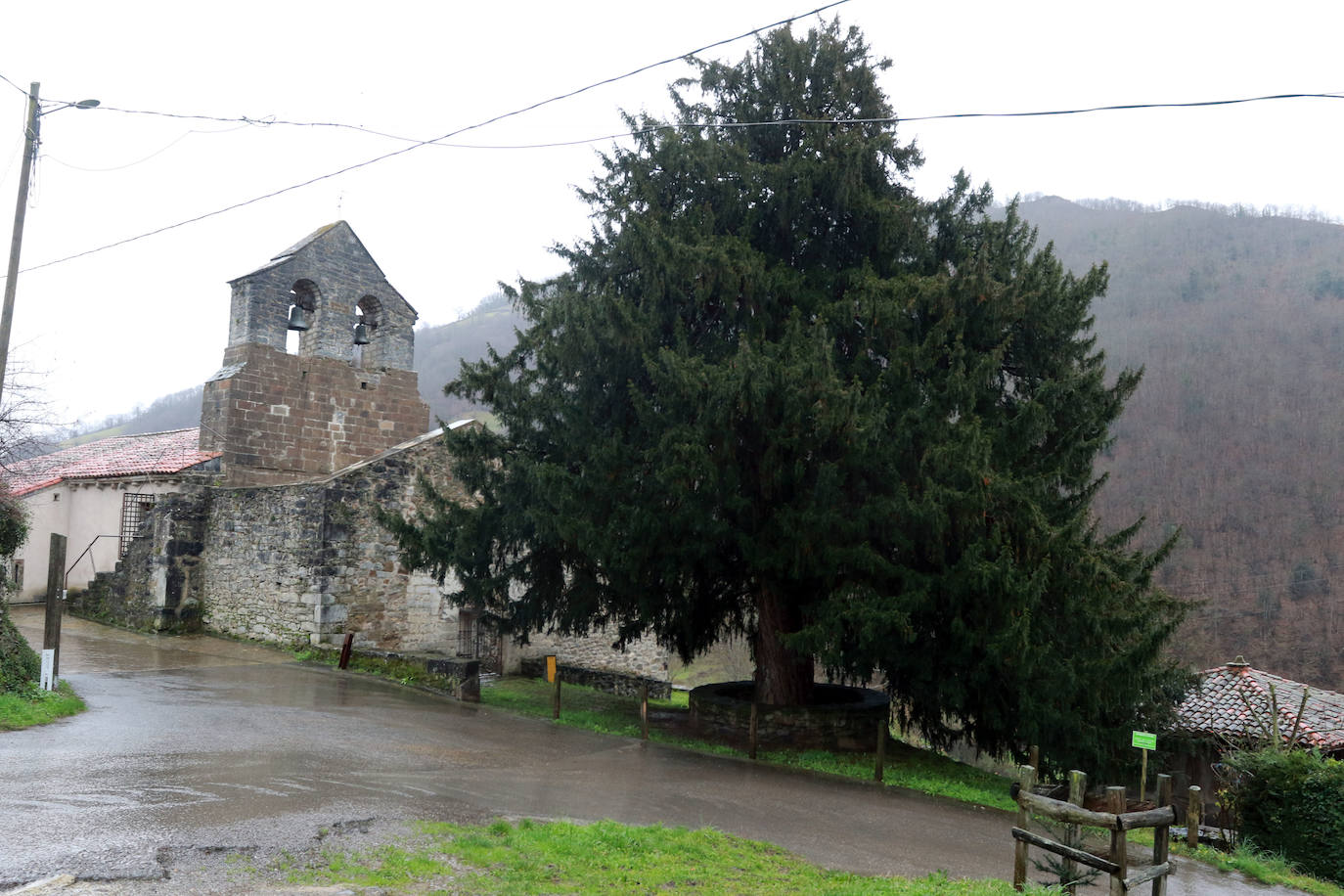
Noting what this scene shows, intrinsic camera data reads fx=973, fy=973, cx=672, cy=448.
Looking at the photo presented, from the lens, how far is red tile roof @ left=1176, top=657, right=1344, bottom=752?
17297 millimetres

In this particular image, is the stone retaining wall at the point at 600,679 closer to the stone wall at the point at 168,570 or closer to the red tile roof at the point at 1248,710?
the stone wall at the point at 168,570

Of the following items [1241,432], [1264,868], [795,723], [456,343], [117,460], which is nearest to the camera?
[1264,868]

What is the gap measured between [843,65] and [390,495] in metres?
11.1

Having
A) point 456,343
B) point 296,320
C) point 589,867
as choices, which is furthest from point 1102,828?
point 456,343

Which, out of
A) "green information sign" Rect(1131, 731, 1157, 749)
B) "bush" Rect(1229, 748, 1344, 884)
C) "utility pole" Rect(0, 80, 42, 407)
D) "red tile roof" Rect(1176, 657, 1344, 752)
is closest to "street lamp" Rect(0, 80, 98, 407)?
"utility pole" Rect(0, 80, 42, 407)

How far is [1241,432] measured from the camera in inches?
2205

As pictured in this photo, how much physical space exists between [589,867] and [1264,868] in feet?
26.3

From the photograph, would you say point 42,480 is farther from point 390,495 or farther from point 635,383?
point 635,383

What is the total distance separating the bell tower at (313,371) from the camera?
63.7ft

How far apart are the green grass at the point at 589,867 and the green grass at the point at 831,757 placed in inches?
169

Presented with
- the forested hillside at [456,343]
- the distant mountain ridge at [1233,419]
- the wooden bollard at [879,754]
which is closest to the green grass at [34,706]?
the wooden bollard at [879,754]

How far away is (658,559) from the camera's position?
12172 millimetres

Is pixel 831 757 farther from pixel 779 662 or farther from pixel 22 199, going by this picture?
pixel 22 199

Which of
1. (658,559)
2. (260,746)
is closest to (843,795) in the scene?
(658,559)
